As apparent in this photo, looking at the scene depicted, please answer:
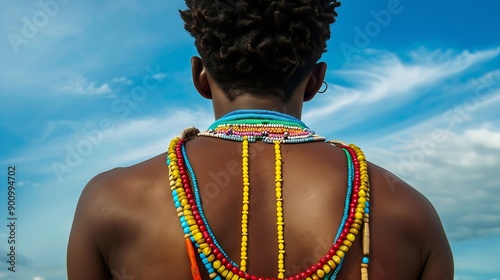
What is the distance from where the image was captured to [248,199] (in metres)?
3.70

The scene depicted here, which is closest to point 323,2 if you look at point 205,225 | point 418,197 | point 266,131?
point 266,131

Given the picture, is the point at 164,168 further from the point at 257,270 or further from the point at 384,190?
the point at 384,190

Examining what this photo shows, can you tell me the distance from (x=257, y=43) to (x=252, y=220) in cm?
111

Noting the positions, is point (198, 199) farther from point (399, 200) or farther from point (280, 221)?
point (399, 200)

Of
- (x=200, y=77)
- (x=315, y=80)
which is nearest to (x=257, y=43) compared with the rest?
(x=200, y=77)

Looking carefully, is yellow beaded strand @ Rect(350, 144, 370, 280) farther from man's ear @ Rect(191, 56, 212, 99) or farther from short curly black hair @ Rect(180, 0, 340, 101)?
man's ear @ Rect(191, 56, 212, 99)

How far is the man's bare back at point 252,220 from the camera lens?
3.67 metres

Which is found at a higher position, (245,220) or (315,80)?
(315,80)

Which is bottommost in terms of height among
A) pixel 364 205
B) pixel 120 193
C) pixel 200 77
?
pixel 364 205

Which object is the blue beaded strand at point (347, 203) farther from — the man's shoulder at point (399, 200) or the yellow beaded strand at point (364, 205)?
the man's shoulder at point (399, 200)

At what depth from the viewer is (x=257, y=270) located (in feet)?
12.0

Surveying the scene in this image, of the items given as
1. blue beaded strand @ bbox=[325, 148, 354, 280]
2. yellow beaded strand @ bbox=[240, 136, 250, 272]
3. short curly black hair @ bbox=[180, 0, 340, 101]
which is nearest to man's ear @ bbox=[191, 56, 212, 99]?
short curly black hair @ bbox=[180, 0, 340, 101]

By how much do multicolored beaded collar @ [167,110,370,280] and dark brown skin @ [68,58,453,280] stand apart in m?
0.04

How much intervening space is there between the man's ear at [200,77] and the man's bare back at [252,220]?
46 centimetres
